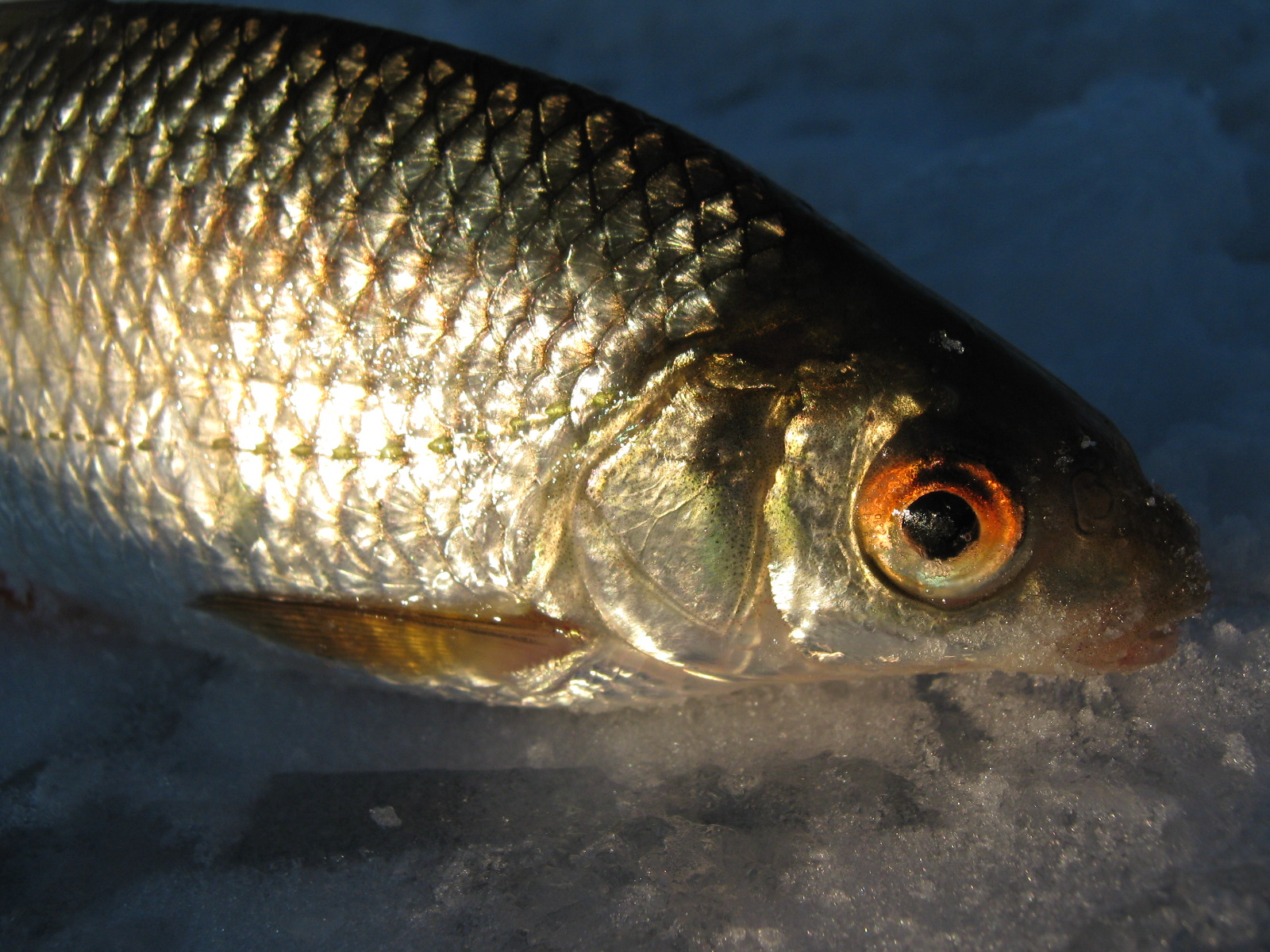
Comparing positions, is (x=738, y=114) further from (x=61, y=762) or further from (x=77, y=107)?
(x=61, y=762)

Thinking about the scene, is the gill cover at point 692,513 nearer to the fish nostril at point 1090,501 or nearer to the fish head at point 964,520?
the fish head at point 964,520

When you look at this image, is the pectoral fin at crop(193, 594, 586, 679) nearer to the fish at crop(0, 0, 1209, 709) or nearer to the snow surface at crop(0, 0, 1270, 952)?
the fish at crop(0, 0, 1209, 709)

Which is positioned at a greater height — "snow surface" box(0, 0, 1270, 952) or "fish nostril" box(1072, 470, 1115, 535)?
"fish nostril" box(1072, 470, 1115, 535)

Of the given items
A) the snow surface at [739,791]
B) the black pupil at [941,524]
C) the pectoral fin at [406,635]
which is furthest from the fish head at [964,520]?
the pectoral fin at [406,635]

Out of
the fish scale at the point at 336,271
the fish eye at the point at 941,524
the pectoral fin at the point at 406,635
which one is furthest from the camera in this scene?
the pectoral fin at the point at 406,635

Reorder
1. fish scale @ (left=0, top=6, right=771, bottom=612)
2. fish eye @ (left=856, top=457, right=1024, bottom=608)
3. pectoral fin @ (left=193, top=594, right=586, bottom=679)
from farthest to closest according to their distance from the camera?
pectoral fin @ (left=193, top=594, right=586, bottom=679), fish scale @ (left=0, top=6, right=771, bottom=612), fish eye @ (left=856, top=457, right=1024, bottom=608)

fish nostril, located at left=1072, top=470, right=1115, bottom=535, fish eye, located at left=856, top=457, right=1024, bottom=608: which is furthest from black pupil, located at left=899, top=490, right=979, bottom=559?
fish nostril, located at left=1072, top=470, right=1115, bottom=535

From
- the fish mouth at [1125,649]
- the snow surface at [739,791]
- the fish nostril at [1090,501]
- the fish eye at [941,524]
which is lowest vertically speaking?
the snow surface at [739,791]
